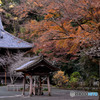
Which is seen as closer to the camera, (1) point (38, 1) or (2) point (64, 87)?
(1) point (38, 1)

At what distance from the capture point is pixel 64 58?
20.8 m

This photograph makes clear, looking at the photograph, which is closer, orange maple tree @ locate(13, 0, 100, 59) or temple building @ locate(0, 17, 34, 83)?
orange maple tree @ locate(13, 0, 100, 59)

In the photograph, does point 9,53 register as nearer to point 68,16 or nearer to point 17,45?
point 17,45

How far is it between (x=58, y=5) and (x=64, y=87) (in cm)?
1068

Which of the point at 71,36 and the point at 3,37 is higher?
the point at 3,37

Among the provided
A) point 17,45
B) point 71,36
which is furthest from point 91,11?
point 17,45

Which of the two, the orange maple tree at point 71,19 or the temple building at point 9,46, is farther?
the temple building at point 9,46

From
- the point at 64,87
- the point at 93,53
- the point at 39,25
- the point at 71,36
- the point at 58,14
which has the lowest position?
the point at 64,87

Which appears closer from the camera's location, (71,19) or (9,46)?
(71,19)

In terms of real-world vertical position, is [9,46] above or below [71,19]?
above

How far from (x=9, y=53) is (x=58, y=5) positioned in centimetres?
1454

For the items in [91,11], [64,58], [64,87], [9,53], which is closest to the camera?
[91,11]

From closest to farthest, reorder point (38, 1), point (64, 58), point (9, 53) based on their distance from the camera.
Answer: point (38, 1), point (64, 58), point (9, 53)

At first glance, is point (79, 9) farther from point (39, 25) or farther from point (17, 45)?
point (17, 45)
